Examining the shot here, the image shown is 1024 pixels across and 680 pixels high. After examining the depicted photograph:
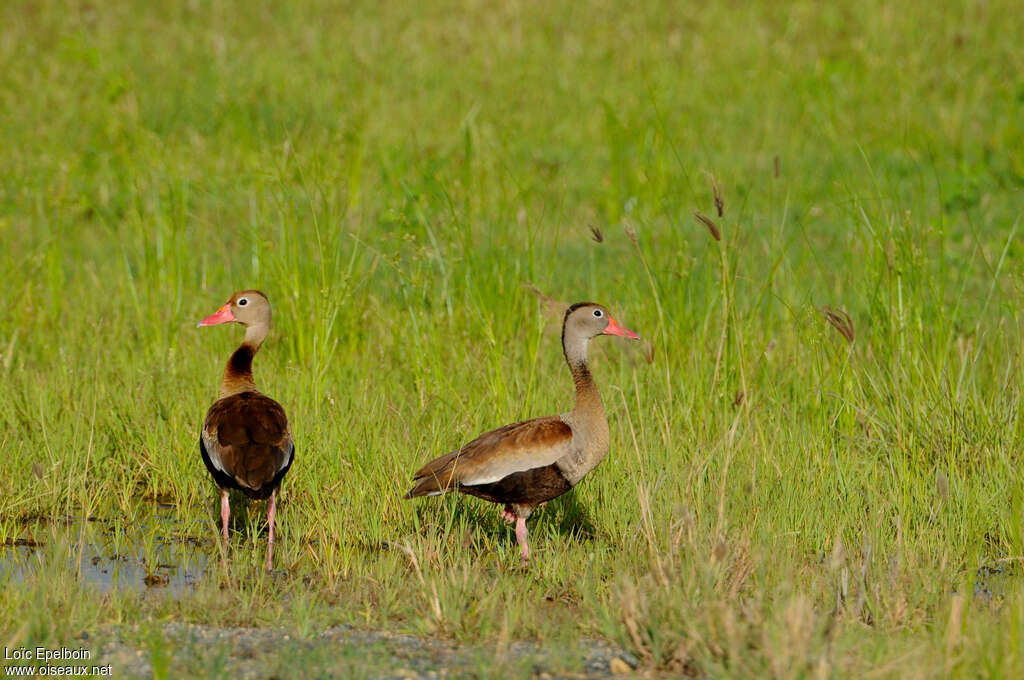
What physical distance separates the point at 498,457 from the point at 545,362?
246 centimetres

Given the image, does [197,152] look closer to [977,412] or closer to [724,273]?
[724,273]

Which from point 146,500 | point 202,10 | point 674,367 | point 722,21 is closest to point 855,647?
point 674,367

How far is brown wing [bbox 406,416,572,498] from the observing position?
5891 millimetres

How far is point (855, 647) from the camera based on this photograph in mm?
4512

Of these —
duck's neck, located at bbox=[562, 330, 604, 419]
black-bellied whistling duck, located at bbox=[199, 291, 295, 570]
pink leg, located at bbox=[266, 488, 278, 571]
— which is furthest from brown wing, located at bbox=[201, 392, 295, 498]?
duck's neck, located at bbox=[562, 330, 604, 419]

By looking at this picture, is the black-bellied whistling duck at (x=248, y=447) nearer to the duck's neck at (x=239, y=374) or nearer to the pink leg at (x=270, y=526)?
the pink leg at (x=270, y=526)

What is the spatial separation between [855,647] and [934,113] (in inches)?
466

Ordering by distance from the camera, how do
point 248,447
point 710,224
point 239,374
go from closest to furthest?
1. point 248,447
2. point 710,224
3. point 239,374

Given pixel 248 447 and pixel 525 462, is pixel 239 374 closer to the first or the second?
pixel 248 447

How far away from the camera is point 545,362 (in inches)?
328

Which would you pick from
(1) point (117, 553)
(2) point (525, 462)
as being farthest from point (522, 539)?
(1) point (117, 553)

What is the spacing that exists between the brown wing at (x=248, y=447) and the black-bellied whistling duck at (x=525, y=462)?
68 cm

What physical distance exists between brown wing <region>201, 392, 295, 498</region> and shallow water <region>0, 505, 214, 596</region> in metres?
0.42

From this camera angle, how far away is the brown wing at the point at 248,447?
6.00 metres
